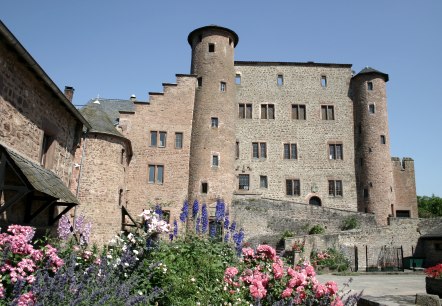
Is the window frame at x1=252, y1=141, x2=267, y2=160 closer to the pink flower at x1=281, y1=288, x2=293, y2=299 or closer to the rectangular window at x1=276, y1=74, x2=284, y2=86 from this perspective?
the rectangular window at x1=276, y1=74, x2=284, y2=86

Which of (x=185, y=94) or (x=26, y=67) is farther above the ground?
(x=185, y=94)

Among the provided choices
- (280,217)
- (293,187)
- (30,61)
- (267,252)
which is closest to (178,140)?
(280,217)

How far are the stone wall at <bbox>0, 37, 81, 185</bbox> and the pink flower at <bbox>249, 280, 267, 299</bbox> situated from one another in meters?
5.97

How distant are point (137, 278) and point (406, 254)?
24.6m

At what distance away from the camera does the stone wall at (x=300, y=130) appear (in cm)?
3062

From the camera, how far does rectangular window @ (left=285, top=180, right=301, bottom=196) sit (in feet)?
100

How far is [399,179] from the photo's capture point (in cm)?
3209

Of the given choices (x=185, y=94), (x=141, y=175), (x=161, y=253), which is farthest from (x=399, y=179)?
(x=161, y=253)

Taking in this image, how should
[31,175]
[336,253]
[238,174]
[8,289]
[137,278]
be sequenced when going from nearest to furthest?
[8,289], [137,278], [31,175], [336,253], [238,174]

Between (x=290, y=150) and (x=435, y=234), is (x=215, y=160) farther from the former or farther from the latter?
(x=435, y=234)

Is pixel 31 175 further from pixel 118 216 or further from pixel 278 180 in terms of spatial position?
pixel 278 180

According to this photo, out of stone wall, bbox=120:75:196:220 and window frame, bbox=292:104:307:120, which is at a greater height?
window frame, bbox=292:104:307:120

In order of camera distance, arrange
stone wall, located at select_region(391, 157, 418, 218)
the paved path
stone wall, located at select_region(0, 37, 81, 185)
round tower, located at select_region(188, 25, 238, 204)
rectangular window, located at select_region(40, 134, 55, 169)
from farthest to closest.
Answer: stone wall, located at select_region(391, 157, 418, 218) → round tower, located at select_region(188, 25, 238, 204) → the paved path → rectangular window, located at select_region(40, 134, 55, 169) → stone wall, located at select_region(0, 37, 81, 185)

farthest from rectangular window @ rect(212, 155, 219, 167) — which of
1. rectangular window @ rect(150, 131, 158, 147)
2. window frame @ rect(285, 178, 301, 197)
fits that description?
window frame @ rect(285, 178, 301, 197)
